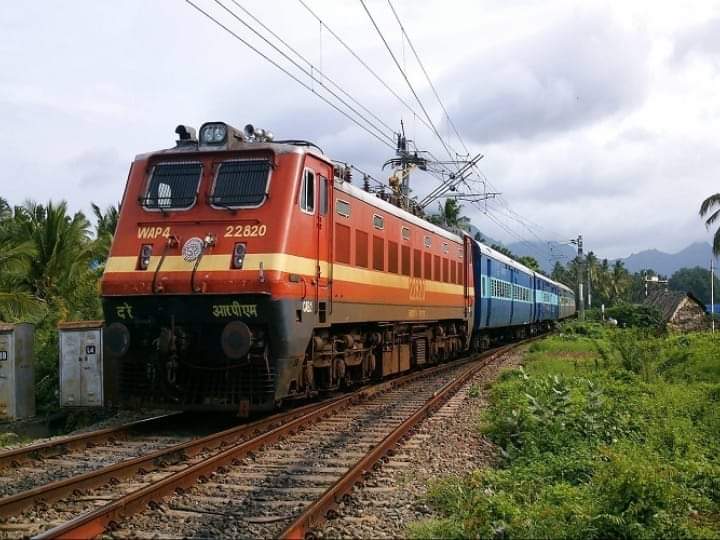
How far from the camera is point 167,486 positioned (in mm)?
6367

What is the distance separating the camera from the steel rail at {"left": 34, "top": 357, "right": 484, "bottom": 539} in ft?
16.9

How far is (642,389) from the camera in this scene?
12109 mm

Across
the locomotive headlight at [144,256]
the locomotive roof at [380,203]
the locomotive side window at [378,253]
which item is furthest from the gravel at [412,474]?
the locomotive headlight at [144,256]

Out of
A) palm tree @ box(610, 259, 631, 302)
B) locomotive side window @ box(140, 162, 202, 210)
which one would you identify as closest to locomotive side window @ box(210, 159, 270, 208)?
locomotive side window @ box(140, 162, 202, 210)

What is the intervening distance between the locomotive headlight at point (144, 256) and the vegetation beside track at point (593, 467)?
4848 mm

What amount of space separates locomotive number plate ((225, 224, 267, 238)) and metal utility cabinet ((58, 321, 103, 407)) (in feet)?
12.9

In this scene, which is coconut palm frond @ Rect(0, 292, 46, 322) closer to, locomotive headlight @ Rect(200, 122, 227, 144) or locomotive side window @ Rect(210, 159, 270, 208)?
locomotive headlight @ Rect(200, 122, 227, 144)

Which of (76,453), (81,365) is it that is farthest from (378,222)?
(76,453)

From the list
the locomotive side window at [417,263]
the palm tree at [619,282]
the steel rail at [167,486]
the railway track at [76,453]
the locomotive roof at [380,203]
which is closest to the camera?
the steel rail at [167,486]

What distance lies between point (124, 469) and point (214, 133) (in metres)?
5.12

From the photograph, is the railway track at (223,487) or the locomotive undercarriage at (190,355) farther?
the locomotive undercarriage at (190,355)

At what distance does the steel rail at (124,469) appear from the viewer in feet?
19.5

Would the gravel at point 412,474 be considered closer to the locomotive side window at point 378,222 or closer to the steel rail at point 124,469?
the steel rail at point 124,469

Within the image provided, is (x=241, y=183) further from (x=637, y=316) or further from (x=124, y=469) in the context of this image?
(x=637, y=316)
